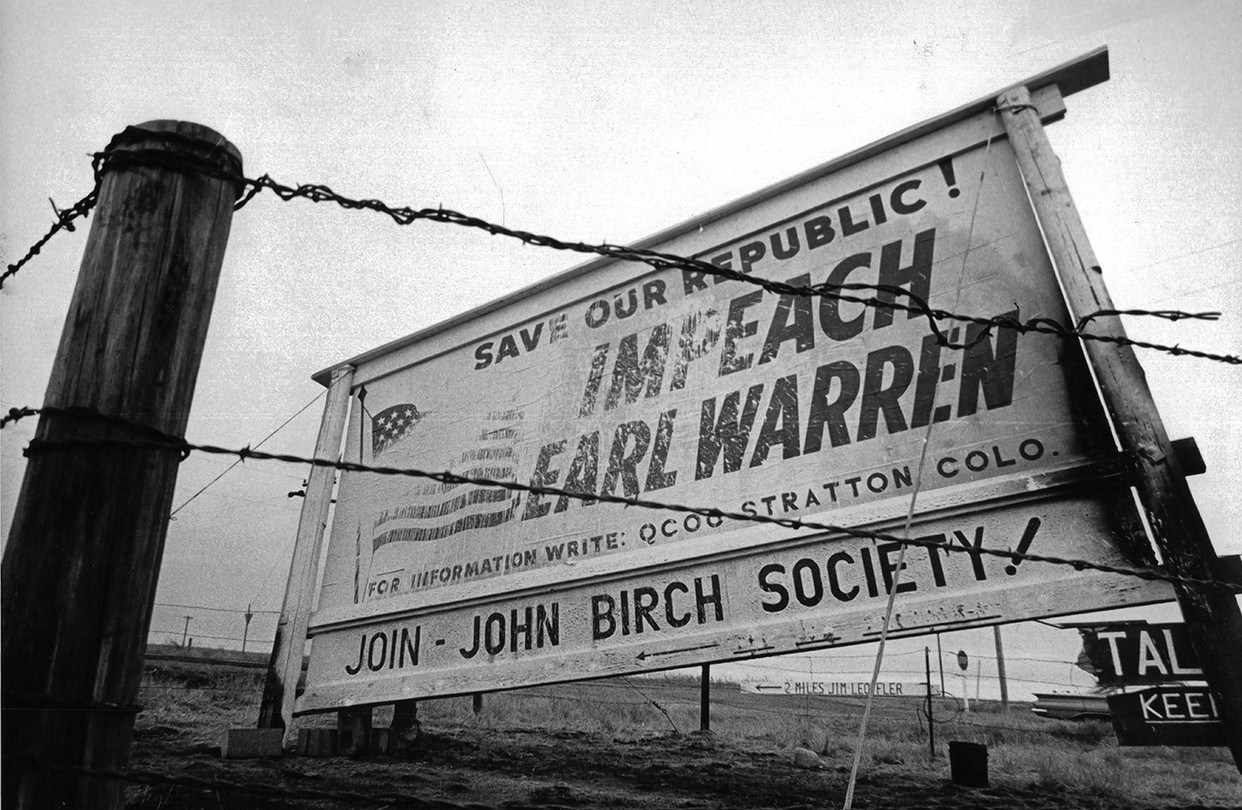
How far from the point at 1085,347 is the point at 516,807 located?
Answer: 2686 millimetres

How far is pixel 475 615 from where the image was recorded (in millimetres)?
4543

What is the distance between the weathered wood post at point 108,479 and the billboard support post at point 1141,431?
114 inches

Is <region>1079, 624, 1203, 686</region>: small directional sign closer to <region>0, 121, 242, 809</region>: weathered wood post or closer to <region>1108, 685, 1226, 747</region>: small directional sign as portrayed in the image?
<region>1108, 685, 1226, 747</region>: small directional sign

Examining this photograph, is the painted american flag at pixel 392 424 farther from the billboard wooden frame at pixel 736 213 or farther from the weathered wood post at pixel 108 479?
the weathered wood post at pixel 108 479

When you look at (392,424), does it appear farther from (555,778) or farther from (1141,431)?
(1141,431)

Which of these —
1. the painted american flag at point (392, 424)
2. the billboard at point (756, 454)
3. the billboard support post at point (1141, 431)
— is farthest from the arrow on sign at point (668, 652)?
the painted american flag at point (392, 424)

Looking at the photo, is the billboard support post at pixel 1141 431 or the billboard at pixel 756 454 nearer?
the billboard support post at pixel 1141 431

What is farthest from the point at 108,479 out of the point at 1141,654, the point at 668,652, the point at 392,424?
the point at 392,424

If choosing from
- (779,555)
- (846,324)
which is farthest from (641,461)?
(846,324)

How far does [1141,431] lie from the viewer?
8.57 ft

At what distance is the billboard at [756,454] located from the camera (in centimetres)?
296

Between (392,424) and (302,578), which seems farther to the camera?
(392,424)

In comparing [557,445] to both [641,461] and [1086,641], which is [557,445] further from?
[1086,641]

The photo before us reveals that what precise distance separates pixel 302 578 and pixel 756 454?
3645mm
